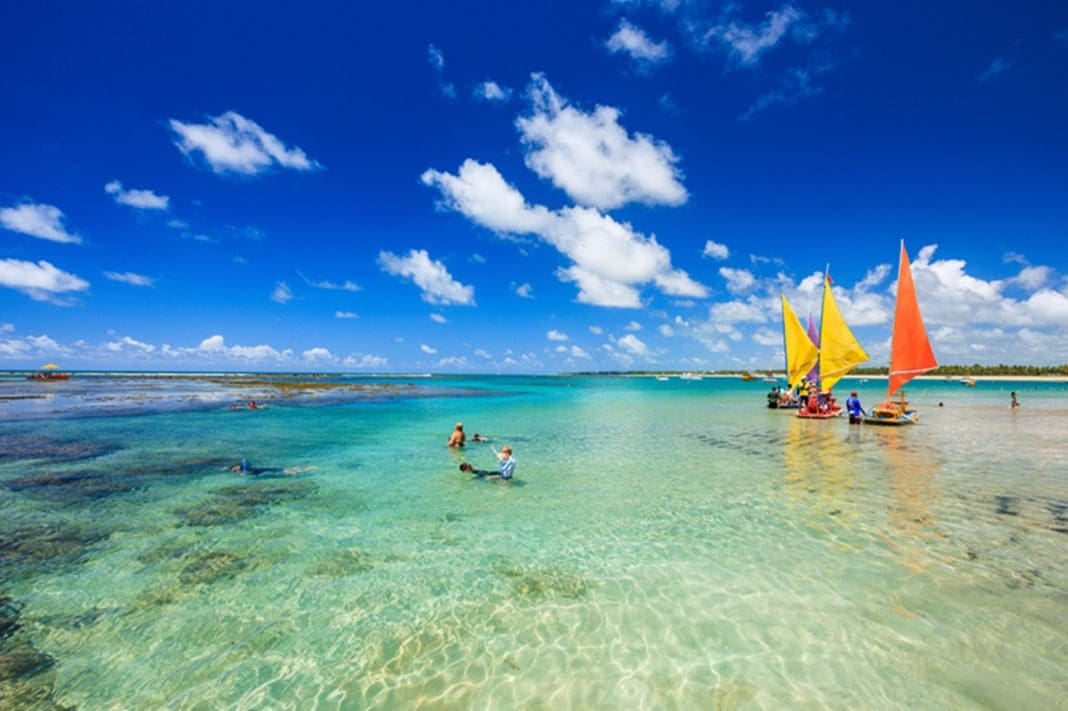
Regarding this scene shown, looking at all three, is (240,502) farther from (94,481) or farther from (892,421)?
(892,421)

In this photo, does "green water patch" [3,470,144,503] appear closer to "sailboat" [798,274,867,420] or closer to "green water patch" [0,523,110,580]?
"green water patch" [0,523,110,580]

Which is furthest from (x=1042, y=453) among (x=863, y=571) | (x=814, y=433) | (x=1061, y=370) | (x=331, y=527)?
Answer: (x=1061, y=370)

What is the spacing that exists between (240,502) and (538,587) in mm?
10610

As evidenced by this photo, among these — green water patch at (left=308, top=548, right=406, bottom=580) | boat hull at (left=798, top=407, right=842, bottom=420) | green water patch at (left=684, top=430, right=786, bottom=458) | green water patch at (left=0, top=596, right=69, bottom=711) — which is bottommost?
green water patch at (left=0, top=596, right=69, bottom=711)

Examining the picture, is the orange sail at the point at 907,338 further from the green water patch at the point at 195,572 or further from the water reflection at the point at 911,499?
the green water patch at the point at 195,572

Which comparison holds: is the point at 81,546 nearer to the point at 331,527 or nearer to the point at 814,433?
the point at 331,527

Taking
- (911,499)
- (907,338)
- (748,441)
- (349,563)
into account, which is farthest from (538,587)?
(907,338)

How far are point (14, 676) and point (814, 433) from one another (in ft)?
113

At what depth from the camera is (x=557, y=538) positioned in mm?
11266

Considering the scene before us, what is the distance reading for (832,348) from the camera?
35.9 meters

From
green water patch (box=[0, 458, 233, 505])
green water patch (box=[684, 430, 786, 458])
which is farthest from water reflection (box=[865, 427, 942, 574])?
green water patch (box=[0, 458, 233, 505])

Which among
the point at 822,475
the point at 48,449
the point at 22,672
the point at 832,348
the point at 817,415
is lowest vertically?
the point at 22,672

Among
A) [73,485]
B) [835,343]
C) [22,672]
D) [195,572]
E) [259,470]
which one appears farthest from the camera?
[835,343]

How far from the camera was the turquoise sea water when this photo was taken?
20.0ft
